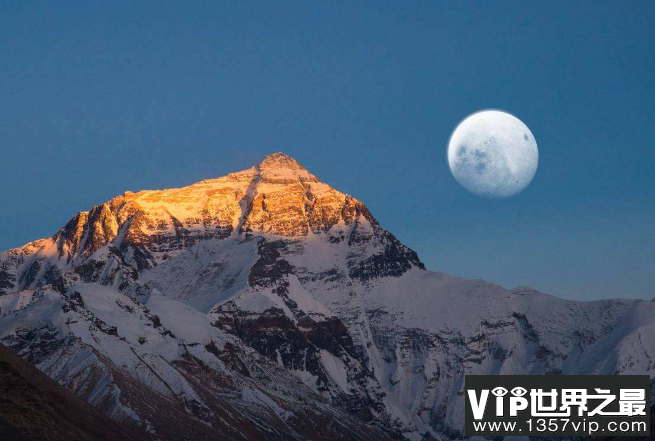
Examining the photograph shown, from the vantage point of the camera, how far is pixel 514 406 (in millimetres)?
198500

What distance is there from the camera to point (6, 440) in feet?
632

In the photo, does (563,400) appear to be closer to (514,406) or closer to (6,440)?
(514,406)

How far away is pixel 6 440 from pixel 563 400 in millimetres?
71870

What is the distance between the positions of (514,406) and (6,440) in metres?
65.4

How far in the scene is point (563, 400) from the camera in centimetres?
19888

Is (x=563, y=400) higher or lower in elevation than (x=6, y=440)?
higher

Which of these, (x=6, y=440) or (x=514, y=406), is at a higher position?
(x=514, y=406)

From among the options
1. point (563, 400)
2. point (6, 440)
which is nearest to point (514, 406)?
point (563, 400)
